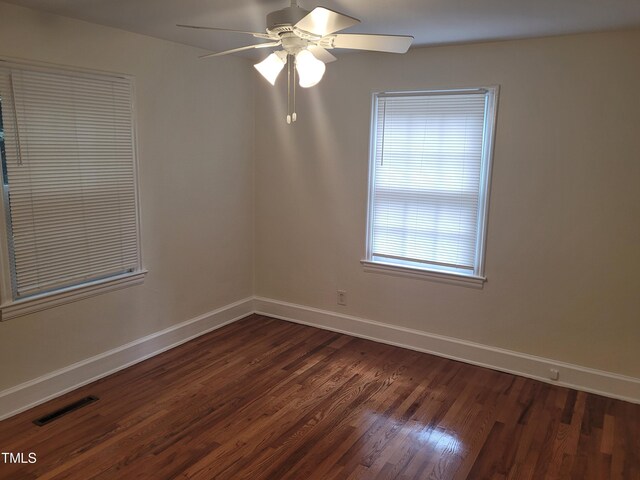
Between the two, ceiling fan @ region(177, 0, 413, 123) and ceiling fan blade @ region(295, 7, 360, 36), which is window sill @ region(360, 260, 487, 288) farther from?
ceiling fan blade @ region(295, 7, 360, 36)

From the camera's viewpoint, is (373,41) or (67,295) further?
(67,295)

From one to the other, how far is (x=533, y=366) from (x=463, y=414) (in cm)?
82

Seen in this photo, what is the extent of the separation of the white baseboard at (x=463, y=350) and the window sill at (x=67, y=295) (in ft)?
4.83

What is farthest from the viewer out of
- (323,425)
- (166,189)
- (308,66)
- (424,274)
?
(424,274)

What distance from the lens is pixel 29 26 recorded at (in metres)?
2.76

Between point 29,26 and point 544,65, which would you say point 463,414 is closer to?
point 544,65

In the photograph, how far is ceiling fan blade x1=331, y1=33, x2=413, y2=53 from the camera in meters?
2.22

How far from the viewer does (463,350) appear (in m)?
3.74

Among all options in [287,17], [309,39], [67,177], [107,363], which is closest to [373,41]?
[309,39]

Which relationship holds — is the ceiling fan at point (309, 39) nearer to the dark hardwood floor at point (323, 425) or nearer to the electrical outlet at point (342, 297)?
the dark hardwood floor at point (323, 425)

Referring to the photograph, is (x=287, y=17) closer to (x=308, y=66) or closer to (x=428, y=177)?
(x=308, y=66)

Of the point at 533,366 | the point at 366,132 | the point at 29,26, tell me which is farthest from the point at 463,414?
the point at 29,26

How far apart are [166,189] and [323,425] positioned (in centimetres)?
205

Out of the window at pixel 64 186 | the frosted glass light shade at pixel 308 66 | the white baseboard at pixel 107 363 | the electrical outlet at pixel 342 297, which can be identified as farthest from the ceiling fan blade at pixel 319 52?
the white baseboard at pixel 107 363
